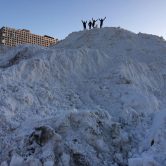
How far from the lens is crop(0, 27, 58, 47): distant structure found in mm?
62050

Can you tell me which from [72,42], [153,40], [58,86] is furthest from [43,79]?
[153,40]

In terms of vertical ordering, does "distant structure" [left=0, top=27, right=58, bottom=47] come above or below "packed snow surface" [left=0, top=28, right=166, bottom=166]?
above

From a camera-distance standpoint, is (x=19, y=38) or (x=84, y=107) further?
(x=19, y=38)

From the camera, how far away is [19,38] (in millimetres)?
66625

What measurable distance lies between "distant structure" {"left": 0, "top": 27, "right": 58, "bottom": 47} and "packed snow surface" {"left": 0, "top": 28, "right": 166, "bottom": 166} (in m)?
33.7

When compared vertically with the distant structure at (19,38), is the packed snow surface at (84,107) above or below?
below

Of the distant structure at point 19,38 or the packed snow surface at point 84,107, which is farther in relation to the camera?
the distant structure at point 19,38

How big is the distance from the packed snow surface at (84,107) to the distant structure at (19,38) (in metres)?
33.7

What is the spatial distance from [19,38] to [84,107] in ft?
163

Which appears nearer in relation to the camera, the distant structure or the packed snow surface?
the packed snow surface

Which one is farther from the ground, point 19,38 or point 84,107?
point 19,38

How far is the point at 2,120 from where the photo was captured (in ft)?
50.8

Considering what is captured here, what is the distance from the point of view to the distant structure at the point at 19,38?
6205cm

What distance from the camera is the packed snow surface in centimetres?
1399
